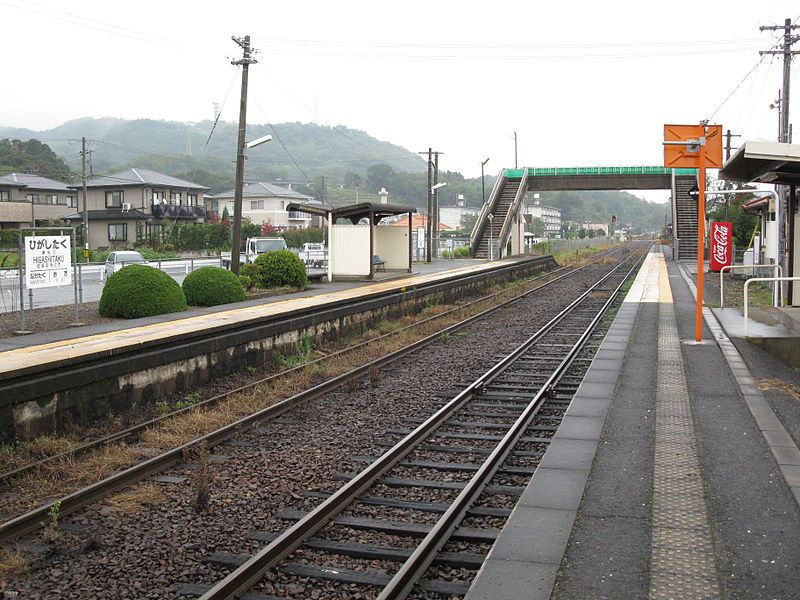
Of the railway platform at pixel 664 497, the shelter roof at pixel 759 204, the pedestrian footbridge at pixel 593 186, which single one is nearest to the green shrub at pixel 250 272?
the railway platform at pixel 664 497

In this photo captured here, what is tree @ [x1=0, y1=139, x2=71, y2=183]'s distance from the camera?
80688 mm

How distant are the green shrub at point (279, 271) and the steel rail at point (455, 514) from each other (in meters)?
12.1

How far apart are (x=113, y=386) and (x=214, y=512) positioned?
4100mm

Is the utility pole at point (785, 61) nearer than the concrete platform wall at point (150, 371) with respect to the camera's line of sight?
No

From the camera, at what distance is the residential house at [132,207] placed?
182ft

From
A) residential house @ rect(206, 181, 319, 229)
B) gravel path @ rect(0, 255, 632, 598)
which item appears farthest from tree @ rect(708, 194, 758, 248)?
residential house @ rect(206, 181, 319, 229)

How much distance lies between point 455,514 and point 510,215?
45557 millimetres

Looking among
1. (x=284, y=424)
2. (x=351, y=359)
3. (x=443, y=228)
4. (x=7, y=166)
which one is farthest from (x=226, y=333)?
(x=443, y=228)

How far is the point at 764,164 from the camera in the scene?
12336 mm

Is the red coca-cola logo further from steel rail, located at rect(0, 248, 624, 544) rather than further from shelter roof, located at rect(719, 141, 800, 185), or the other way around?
steel rail, located at rect(0, 248, 624, 544)

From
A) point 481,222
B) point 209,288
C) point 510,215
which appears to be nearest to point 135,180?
point 481,222

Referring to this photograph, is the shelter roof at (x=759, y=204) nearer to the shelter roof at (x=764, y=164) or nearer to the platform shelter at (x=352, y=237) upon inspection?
the platform shelter at (x=352, y=237)

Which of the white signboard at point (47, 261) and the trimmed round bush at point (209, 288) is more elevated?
the white signboard at point (47, 261)

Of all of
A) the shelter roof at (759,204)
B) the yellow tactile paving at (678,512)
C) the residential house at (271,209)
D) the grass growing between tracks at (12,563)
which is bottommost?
the grass growing between tracks at (12,563)
